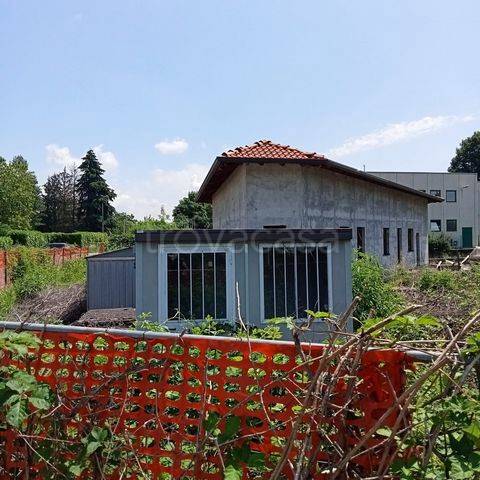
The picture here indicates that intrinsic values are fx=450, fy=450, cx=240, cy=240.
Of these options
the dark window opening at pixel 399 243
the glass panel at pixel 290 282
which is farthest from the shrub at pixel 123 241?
the glass panel at pixel 290 282

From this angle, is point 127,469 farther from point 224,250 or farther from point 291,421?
point 224,250

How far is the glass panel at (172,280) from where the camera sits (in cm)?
820

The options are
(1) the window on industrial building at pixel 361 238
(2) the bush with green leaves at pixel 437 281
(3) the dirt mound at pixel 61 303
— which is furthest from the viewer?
(1) the window on industrial building at pixel 361 238

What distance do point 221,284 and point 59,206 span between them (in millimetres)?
70807

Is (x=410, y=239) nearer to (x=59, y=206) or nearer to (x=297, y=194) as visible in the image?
(x=297, y=194)

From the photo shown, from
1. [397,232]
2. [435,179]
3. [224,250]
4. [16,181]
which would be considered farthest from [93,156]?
[224,250]

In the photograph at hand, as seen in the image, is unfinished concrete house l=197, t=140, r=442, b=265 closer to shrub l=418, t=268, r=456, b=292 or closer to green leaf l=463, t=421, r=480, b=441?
shrub l=418, t=268, r=456, b=292

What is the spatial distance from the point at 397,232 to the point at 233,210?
11.1 meters

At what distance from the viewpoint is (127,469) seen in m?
2.23

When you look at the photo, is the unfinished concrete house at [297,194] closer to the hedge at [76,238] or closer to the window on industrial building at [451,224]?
the hedge at [76,238]

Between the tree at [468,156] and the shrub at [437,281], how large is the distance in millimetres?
64742

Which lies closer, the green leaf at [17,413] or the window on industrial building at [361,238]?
the green leaf at [17,413]

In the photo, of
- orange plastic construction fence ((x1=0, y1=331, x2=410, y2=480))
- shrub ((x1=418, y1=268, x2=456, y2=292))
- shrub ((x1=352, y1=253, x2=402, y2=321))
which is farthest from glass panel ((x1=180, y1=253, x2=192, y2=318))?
shrub ((x1=418, y1=268, x2=456, y2=292))

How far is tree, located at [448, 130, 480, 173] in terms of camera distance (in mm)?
72688
